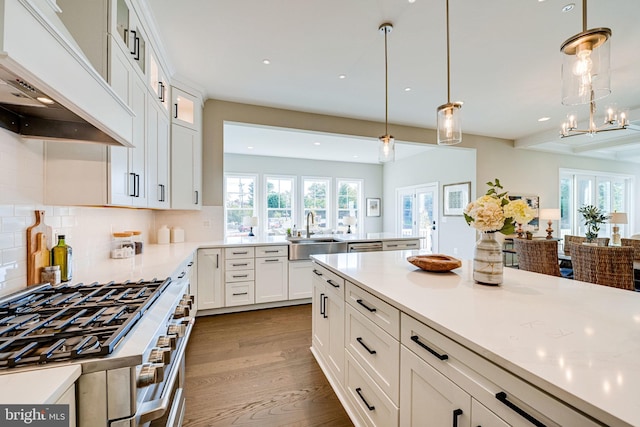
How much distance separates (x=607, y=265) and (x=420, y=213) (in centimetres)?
444

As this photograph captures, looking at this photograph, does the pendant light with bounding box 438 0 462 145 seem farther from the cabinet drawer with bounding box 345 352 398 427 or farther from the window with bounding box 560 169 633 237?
the window with bounding box 560 169 633 237

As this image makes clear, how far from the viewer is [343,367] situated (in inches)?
68.1

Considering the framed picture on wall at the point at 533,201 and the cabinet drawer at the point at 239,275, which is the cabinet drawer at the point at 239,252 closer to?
the cabinet drawer at the point at 239,275

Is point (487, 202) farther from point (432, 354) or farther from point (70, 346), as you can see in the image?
point (70, 346)

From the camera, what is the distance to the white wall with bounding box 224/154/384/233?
7.02 m

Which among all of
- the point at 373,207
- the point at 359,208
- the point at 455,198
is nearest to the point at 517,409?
the point at 455,198

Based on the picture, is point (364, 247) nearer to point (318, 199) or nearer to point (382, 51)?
point (382, 51)

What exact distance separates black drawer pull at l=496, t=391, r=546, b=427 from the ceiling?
236 centimetres

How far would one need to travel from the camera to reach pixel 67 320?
3.05ft

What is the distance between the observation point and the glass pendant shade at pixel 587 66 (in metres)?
1.25

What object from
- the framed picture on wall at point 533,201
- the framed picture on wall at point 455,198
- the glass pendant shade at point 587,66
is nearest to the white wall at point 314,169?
the framed picture on wall at point 455,198

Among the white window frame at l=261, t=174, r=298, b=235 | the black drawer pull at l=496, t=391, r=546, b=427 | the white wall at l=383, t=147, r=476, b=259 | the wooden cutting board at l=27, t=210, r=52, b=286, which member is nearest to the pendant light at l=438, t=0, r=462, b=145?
the black drawer pull at l=496, t=391, r=546, b=427

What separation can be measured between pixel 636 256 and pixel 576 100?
121 inches

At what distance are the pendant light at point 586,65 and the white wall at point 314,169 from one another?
6189 millimetres
